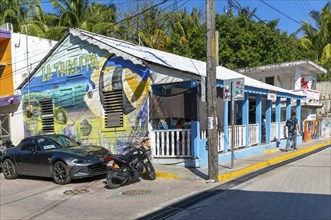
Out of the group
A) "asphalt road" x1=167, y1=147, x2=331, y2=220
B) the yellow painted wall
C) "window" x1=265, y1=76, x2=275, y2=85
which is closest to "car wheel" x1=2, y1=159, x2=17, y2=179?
"asphalt road" x1=167, y1=147, x2=331, y2=220

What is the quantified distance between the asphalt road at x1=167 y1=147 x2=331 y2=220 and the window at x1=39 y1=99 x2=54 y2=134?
34.3ft

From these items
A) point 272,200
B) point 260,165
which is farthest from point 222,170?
point 272,200

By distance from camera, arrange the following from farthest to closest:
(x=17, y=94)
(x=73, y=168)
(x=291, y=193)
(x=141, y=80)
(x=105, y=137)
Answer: (x=17, y=94) < (x=105, y=137) < (x=141, y=80) < (x=73, y=168) < (x=291, y=193)

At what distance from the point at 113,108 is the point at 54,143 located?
306 cm

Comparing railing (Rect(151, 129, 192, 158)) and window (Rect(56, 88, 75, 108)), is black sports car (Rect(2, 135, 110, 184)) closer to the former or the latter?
railing (Rect(151, 129, 192, 158))

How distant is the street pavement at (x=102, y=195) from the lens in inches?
279

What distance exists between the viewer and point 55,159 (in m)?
10.4

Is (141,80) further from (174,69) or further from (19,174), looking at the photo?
(19,174)

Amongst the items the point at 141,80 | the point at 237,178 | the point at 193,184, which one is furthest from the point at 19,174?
the point at 237,178

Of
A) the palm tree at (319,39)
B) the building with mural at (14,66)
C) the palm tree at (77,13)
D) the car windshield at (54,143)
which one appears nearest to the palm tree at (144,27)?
the palm tree at (77,13)

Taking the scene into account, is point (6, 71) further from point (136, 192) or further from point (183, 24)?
point (183, 24)

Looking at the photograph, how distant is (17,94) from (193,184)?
1259 cm

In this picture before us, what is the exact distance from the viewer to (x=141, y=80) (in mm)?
12820

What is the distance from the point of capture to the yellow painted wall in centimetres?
1945
